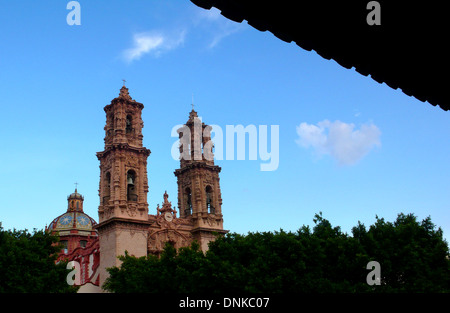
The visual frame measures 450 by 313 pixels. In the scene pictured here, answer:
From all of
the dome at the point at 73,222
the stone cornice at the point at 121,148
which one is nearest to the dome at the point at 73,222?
the dome at the point at 73,222

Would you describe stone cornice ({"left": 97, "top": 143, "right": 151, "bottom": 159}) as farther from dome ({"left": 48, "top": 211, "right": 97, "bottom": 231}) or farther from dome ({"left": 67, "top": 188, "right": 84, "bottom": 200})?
dome ({"left": 67, "top": 188, "right": 84, "bottom": 200})

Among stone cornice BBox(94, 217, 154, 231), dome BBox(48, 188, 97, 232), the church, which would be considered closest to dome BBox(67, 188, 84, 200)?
dome BBox(48, 188, 97, 232)

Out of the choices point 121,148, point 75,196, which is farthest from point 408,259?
point 75,196

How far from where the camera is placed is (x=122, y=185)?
43469mm

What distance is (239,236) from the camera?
Answer: 112 ft

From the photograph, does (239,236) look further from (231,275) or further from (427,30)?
(427,30)

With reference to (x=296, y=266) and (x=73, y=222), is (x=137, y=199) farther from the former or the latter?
(x=73, y=222)

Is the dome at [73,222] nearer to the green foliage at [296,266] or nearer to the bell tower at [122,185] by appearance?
the bell tower at [122,185]

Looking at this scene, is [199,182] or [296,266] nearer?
[296,266]

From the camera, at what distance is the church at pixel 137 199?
41.7 metres

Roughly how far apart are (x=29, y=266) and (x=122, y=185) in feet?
48.0

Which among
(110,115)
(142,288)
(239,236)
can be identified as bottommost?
(142,288)
